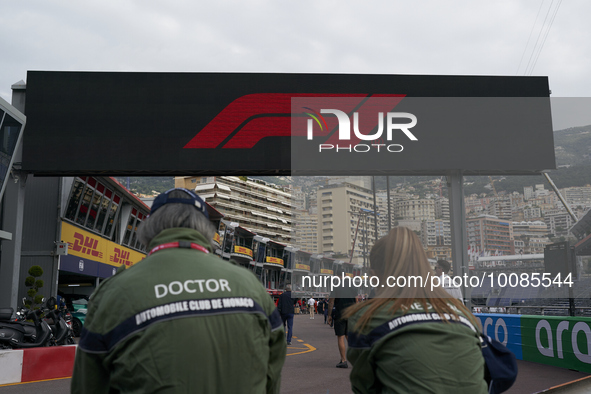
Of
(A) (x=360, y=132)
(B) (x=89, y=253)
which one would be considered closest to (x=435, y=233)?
(A) (x=360, y=132)

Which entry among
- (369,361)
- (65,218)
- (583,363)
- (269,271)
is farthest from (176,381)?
(269,271)

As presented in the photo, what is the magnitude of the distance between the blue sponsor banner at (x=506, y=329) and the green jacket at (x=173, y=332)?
904 cm

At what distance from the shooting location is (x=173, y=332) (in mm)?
1616

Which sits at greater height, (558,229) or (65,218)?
(65,218)

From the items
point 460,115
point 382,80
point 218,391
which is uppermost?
point 382,80

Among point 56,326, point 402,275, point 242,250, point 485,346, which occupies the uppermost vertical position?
point 242,250

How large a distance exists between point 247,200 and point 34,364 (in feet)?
396

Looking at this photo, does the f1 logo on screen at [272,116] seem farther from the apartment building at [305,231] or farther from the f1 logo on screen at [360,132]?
the apartment building at [305,231]

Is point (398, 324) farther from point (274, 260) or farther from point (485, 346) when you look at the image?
point (274, 260)

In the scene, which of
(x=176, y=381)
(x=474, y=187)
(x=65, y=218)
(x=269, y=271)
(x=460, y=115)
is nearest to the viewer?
(x=176, y=381)

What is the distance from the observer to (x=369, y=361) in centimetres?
205

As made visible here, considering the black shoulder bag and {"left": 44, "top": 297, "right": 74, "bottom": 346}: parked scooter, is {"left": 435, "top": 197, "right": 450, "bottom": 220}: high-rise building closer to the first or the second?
the black shoulder bag

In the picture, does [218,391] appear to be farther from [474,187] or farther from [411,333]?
[474,187]

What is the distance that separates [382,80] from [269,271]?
6803 centimetres
